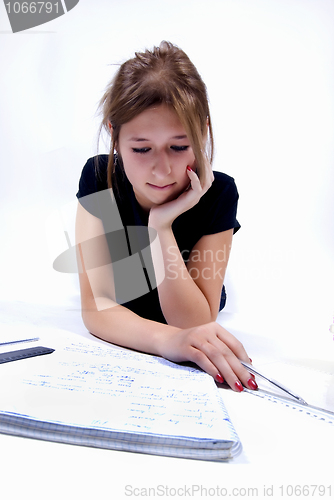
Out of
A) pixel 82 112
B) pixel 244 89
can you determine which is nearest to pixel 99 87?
pixel 82 112

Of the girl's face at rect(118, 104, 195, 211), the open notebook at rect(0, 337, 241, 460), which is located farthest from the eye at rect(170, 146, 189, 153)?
the open notebook at rect(0, 337, 241, 460)

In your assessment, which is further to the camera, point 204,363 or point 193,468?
point 204,363

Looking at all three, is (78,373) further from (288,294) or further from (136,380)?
(288,294)

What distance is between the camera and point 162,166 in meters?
0.89

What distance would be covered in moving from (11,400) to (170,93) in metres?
0.63

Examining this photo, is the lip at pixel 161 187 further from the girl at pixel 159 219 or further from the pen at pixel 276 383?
the pen at pixel 276 383

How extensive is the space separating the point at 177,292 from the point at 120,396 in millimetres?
437

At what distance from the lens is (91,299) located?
96 cm

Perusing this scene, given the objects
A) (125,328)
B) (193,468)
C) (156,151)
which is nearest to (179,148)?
(156,151)

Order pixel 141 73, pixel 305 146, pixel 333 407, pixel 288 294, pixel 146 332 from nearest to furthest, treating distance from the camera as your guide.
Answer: pixel 333 407 < pixel 146 332 < pixel 141 73 < pixel 288 294 < pixel 305 146

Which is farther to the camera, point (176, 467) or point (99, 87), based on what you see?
point (99, 87)

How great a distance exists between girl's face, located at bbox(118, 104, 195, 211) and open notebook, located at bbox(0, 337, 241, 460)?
42cm

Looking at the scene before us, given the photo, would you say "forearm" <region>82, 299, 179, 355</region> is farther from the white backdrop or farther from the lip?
the white backdrop

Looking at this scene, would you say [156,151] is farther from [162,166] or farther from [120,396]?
[120,396]
